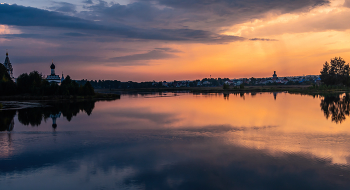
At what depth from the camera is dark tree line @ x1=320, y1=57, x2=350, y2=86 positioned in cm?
9219

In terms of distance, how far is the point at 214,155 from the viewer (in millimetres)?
12805

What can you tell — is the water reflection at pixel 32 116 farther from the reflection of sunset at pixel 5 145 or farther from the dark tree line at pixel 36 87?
the dark tree line at pixel 36 87

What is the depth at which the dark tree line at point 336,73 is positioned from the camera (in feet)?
302

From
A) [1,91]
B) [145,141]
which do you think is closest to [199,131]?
[145,141]

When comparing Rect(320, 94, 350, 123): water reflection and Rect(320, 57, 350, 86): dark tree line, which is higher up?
Rect(320, 57, 350, 86): dark tree line

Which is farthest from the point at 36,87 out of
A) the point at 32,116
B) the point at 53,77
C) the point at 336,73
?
the point at 336,73

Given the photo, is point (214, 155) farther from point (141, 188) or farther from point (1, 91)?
point (1, 91)

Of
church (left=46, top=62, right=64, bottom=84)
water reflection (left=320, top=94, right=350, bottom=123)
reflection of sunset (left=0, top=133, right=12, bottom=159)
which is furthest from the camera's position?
church (left=46, top=62, right=64, bottom=84)

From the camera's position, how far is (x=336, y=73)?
9512cm

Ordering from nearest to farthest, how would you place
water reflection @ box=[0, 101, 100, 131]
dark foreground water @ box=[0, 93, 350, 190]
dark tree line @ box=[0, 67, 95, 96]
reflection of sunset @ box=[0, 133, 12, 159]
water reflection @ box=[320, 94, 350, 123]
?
1. dark foreground water @ box=[0, 93, 350, 190]
2. reflection of sunset @ box=[0, 133, 12, 159]
3. water reflection @ box=[0, 101, 100, 131]
4. water reflection @ box=[320, 94, 350, 123]
5. dark tree line @ box=[0, 67, 95, 96]

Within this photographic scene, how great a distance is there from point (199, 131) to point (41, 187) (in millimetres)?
11661

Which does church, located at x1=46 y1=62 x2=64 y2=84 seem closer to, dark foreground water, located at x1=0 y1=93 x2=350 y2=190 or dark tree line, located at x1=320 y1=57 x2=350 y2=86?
dark foreground water, located at x1=0 y1=93 x2=350 y2=190

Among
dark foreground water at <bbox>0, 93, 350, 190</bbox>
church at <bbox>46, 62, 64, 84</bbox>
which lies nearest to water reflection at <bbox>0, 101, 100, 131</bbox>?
dark foreground water at <bbox>0, 93, 350, 190</bbox>

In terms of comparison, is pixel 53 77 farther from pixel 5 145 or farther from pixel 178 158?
pixel 178 158
